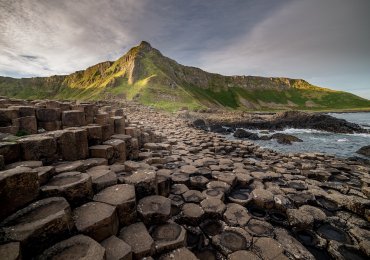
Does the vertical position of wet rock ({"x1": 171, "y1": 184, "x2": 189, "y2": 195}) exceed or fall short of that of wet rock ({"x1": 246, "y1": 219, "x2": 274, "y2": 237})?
it exceeds it

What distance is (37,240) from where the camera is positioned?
6.61 feet

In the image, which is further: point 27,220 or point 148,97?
point 148,97

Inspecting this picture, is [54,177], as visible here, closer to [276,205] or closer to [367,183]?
[276,205]

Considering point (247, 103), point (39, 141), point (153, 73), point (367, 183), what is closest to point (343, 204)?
point (367, 183)

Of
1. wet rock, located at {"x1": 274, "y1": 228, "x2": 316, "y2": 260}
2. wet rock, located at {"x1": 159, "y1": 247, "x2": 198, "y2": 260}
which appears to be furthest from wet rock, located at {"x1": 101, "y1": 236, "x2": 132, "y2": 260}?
wet rock, located at {"x1": 274, "y1": 228, "x2": 316, "y2": 260}

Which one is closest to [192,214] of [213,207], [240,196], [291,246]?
[213,207]

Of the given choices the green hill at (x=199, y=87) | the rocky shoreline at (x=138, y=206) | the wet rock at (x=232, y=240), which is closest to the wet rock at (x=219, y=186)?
the rocky shoreline at (x=138, y=206)

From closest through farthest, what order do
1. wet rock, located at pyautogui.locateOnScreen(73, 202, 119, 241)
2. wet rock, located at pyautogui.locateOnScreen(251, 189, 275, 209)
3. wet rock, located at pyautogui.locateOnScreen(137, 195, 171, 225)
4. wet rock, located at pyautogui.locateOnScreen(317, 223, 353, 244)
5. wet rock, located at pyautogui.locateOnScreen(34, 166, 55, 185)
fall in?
wet rock, located at pyautogui.locateOnScreen(73, 202, 119, 241), wet rock, located at pyautogui.locateOnScreen(34, 166, 55, 185), wet rock, located at pyautogui.locateOnScreen(137, 195, 171, 225), wet rock, located at pyautogui.locateOnScreen(317, 223, 353, 244), wet rock, located at pyautogui.locateOnScreen(251, 189, 275, 209)

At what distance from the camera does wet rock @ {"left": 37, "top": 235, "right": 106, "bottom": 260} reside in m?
2.01

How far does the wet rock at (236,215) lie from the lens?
3529 millimetres

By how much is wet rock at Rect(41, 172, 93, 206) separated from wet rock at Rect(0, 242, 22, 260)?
0.81 meters

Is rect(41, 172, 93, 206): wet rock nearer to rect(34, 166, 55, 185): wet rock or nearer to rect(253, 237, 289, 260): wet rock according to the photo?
rect(34, 166, 55, 185): wet rock

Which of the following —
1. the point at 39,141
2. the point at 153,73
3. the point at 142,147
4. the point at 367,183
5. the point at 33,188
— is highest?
the point at 153,73

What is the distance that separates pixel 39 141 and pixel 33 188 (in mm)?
1333
